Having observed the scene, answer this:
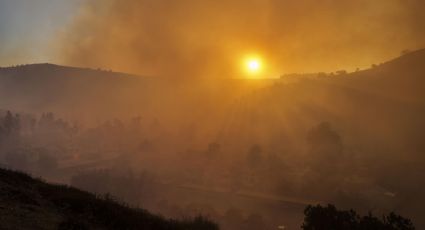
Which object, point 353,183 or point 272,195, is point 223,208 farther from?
point 353,183

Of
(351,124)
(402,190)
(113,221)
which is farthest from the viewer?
A: (351,124)

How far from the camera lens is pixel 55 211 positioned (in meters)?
16.5

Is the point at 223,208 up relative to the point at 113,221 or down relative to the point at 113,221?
up

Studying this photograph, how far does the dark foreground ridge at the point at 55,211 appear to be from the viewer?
47.2 feet

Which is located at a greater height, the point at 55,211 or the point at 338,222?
the point at 338,222

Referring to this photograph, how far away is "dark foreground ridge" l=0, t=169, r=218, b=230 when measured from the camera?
567 inches

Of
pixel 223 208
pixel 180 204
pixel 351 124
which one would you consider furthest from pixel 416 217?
pixel 351 124

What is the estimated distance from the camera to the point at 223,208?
307 feet

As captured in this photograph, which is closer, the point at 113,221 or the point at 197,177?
the point at 113,221

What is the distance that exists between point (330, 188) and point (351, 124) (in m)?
93.4

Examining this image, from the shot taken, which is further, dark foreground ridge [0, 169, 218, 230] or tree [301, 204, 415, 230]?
tree [301, 204, 415, 230]

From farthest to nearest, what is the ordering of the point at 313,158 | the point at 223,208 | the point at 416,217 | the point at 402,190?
the point at 313,158
the point at 402,190
the point at 223,208
the point at 416,217

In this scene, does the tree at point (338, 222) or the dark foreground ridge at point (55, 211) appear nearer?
the dark foreground ridge at point (55, 211)

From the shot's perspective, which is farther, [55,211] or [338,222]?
[338,222]
